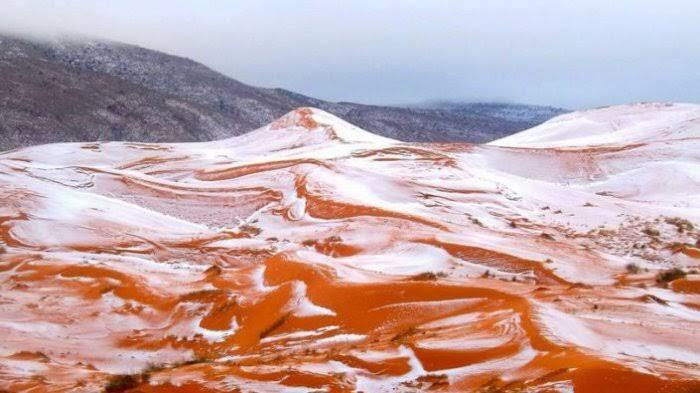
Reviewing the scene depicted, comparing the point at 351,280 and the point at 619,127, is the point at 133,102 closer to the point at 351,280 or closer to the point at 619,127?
the point at 619,127

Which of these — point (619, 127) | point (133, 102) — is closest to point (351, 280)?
point (619, 127)

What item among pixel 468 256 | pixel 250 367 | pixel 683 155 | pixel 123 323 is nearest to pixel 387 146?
pixel 683 155

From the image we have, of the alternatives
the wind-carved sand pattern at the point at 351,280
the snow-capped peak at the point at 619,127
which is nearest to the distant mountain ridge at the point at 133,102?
the snow-capped peak at the point at 619,127

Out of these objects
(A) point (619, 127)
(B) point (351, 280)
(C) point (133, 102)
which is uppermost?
(C) point (133, 102)

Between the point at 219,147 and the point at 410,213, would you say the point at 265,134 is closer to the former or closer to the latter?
the point at 219,147

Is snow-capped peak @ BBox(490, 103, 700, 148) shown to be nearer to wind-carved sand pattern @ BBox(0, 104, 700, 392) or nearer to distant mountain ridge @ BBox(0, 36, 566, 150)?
wind-carved sand pattern @ BBox(0, 104, 700, 392)
